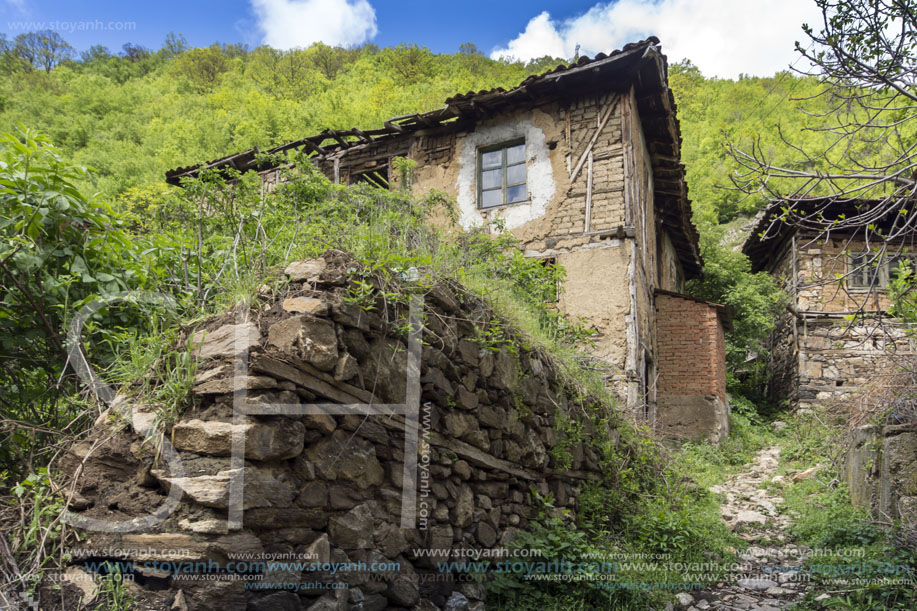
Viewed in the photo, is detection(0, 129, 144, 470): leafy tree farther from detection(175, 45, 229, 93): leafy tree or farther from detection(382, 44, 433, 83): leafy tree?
detection(175, 45, 229, 93): leafy tree

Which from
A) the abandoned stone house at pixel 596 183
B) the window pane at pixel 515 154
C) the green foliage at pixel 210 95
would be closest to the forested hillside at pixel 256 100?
the green foliage at pixel 210 95

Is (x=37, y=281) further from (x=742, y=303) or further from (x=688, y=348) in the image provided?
(x=742, y=303)

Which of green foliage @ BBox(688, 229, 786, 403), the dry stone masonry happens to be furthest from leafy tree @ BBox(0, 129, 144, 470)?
green foliage @ BBox(688, 229, 786, 403)

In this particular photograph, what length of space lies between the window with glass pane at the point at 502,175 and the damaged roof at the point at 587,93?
0.65 m

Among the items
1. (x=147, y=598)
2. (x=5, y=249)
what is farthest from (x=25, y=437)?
(x=147, y=598)

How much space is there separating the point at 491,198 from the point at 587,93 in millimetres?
2255

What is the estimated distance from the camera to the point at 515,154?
9.70 m

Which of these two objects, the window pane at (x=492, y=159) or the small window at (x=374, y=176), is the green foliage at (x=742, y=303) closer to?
the window pane at (x=492, y=159)

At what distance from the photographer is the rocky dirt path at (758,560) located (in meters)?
4.66

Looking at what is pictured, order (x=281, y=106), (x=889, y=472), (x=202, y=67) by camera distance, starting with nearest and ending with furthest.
A: (x=889, y=472) < (x=281, y=106) < (x=202, y=67)

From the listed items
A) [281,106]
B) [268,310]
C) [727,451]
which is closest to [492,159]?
[727,451]

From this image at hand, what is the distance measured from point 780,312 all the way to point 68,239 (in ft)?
50.2

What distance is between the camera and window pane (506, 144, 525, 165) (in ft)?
31.6

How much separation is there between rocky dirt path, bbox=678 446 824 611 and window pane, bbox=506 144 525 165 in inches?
231
